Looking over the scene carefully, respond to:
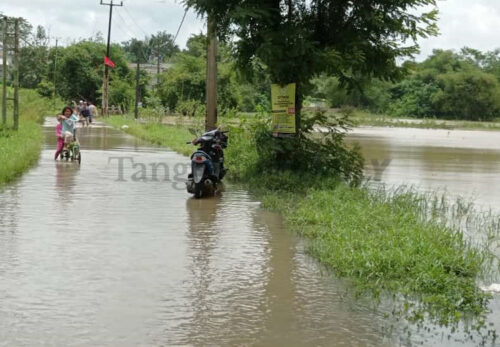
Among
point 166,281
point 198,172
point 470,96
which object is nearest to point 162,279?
point 166,281

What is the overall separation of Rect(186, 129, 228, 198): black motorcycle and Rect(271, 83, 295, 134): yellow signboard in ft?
4.09

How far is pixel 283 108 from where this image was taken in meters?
13.9

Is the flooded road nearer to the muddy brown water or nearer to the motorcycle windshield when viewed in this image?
the motorcycle windshield

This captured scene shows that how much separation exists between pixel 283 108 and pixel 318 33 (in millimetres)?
1562

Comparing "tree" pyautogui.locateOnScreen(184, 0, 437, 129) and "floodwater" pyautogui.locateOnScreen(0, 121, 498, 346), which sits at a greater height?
"tree" pyautogui.locateOnScreen(184, 0, 437, 129)

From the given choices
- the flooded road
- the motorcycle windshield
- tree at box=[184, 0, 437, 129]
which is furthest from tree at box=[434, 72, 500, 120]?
the flooded road

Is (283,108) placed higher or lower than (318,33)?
lower

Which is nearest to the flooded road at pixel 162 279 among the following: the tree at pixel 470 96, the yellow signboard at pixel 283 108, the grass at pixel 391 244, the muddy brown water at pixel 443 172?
the grass at pixel 391 244

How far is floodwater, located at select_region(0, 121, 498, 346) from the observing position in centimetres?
531

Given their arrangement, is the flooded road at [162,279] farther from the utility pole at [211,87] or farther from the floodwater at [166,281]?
the utility pole at [211,87]

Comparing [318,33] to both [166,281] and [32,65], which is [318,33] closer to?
[166,281]

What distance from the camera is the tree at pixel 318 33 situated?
41.9 ft

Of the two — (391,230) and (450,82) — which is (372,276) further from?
(450,82)

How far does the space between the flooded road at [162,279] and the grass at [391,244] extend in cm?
29
